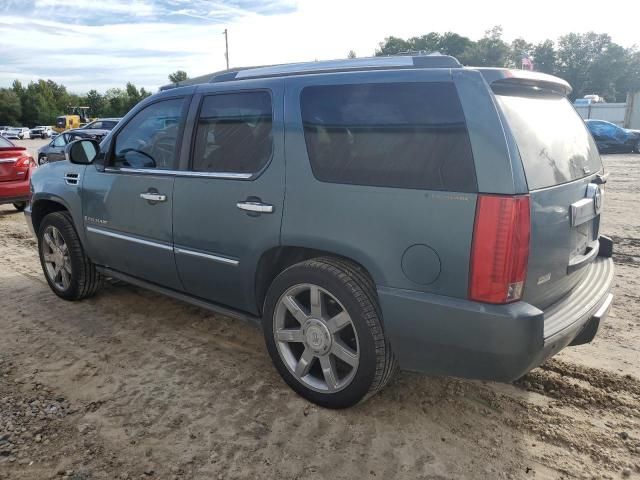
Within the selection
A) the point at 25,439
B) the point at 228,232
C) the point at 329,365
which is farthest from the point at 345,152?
the point at 25,439

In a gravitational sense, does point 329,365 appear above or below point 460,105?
below

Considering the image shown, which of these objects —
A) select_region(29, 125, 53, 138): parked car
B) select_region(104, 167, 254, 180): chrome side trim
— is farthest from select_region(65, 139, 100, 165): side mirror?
select_region(29, 125, 53, 138): parked car

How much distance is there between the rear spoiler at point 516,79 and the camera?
2389 millimetres

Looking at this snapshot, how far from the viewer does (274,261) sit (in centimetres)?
311

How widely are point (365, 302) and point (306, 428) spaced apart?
2.59 feet

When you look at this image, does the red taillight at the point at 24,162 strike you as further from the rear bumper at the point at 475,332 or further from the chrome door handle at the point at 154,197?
the rear bumper at the point at 475,332

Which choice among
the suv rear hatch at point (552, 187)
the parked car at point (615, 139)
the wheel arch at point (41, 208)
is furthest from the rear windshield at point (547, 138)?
the parked car at point (615, 139)

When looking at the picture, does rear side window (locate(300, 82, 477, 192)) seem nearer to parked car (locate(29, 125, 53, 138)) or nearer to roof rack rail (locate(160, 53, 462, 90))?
roof rack rail (locate(160, 53, 462, 90))

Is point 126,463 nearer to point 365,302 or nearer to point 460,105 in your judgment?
point 365,302

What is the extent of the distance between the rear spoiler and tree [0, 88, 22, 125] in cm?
9001

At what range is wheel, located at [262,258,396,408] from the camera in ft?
8.70

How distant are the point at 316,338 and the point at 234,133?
1.40 meters

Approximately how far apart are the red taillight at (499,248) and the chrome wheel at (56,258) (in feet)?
12.5

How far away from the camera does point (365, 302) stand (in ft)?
8.65
